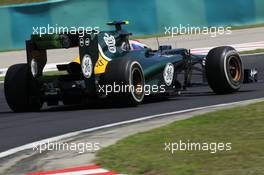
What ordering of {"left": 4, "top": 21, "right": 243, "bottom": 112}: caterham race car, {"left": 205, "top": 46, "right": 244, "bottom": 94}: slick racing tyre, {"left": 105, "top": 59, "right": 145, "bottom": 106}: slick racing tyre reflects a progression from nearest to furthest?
{"left": 105, "top": 59, "right": 145, "bottom": 106}: slick racing tyre
{"left": 4, "top": 21, "right": 243, "bottom": 112}: caterham race car
{"left": 205, "top": 46, "right": 244, "bottom": 94}: slick racing tyre

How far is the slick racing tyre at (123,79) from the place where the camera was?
39.6ft

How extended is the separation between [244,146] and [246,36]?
1771 centimetres

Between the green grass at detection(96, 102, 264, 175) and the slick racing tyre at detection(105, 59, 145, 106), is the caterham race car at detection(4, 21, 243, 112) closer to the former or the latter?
the slick racing tyre at detection(105, 59, 145, 106)

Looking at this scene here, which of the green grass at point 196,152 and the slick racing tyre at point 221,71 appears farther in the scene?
the slick racing tyre at point 221,71

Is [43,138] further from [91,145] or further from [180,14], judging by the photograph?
[180,14]

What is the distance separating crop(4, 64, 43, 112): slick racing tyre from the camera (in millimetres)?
12875

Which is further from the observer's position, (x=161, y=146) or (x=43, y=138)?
(x=43, y=138)

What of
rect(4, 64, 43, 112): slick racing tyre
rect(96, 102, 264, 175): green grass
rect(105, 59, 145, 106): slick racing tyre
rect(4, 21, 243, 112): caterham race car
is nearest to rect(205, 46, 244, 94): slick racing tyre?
rect(4, 21, 243, 112): caterham race car

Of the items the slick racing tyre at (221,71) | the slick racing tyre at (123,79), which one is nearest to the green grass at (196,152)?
the slick racing tyre at (123,79)

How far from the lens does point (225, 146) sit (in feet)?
24.3

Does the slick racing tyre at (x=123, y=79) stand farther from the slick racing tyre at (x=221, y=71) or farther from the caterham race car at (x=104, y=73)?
the slick racing tyre at (x=221, y=71)

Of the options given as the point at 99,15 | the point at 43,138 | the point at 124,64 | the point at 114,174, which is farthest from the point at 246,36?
the point at 114,174

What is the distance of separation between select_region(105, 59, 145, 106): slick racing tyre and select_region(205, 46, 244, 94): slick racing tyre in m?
1.75

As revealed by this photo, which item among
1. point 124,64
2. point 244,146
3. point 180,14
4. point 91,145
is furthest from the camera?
point 180,14
